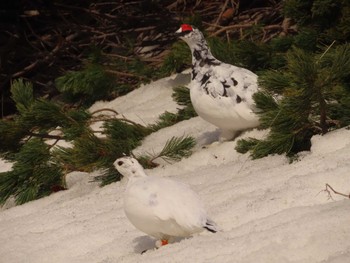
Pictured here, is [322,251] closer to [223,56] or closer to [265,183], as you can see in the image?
[265,183]

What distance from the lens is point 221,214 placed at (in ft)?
14.1

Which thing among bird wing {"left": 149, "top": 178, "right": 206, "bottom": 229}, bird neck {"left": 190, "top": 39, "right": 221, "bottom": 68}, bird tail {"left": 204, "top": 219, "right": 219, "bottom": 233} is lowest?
bird neck {"left": 190, "top": 39, "right": 221, "bottom": 68}

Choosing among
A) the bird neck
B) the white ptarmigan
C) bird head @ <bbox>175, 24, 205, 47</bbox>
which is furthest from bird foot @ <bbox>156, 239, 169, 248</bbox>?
bird head @ <bbox>175, 24, 205, 47</bbox>

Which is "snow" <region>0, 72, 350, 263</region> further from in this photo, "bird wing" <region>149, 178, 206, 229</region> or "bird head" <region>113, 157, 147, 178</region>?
"bird head" <region>113, 157, 147, 178</region>

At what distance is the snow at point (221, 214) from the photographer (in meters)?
3.66

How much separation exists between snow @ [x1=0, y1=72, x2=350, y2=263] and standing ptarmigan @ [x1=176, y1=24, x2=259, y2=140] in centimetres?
12

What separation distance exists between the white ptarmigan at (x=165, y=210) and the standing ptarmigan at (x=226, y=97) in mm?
1380

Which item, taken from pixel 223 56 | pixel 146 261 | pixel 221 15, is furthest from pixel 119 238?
pixel 221 15

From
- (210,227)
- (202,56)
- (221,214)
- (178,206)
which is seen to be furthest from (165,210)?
(202,56)

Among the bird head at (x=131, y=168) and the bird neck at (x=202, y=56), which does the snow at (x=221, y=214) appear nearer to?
the bird head at (x=131, y=168)

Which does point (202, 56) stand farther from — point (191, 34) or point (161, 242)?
point (161, 242)

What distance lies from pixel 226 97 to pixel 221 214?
133 cm

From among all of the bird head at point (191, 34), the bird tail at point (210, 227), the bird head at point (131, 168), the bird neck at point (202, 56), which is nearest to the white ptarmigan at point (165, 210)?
the bird tail at point (210, 227)

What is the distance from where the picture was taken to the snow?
3.66 m
